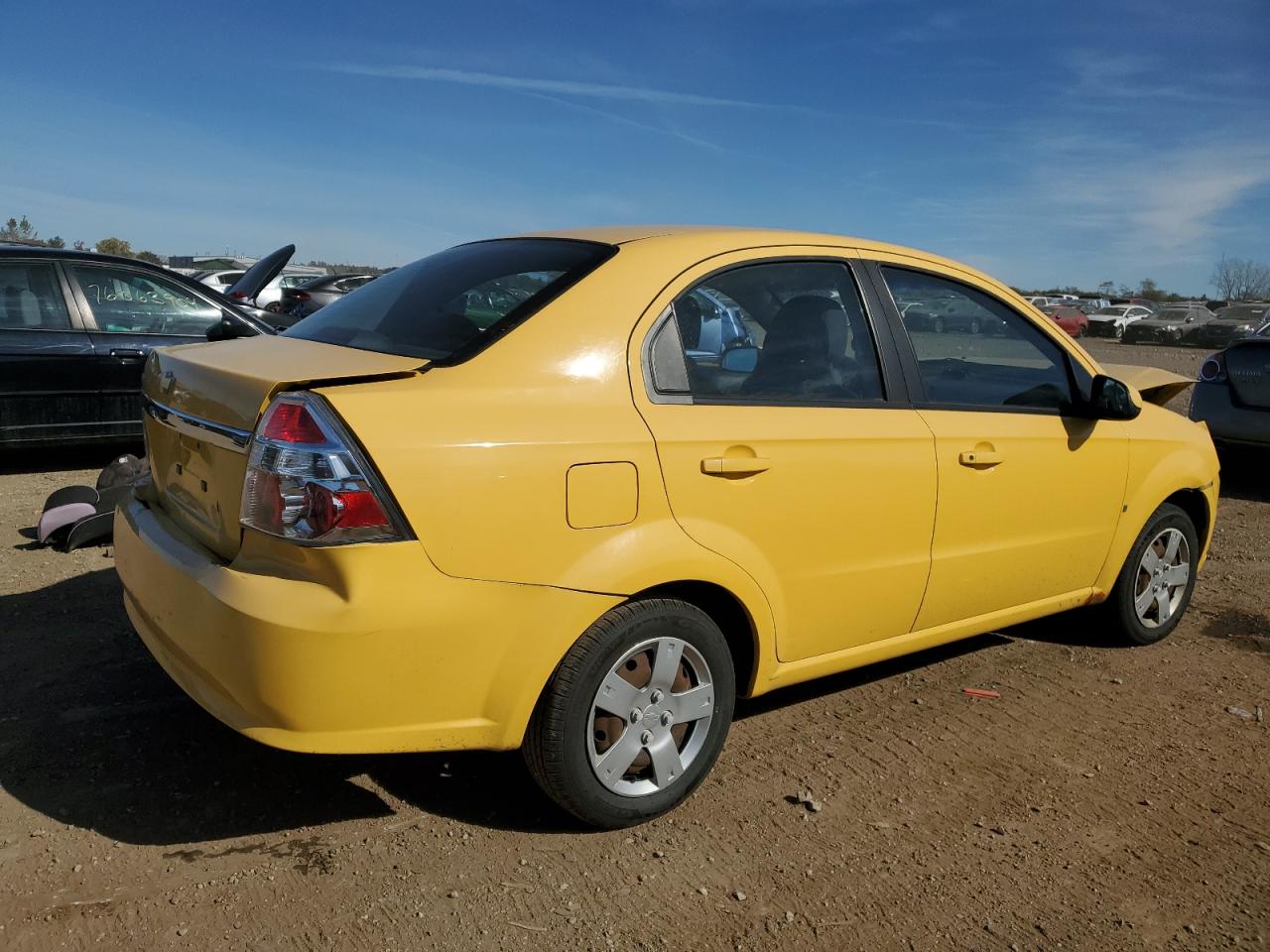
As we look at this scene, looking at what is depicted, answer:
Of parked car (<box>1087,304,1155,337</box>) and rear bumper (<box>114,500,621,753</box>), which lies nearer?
rear bumper (<box>114,500,621,753</box>)

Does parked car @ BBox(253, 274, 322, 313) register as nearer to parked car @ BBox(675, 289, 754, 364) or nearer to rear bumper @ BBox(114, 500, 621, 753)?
parked car @ BBox(675, 289, 754, 364)

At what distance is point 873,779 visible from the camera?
3.30 m

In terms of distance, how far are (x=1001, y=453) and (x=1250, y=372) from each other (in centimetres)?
573

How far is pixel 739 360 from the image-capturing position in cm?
313

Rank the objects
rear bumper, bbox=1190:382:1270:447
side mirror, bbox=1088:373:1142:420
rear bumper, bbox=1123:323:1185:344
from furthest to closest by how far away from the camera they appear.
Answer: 1. rear bumper, bbox=1123:323:1185:344
2. rear bumper, bbox=1190:382:1270:447
3. side mirror, bbox=1088:373:1142:420

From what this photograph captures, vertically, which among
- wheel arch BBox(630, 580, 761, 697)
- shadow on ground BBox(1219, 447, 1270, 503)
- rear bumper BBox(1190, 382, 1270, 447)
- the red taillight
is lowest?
shadow on ground BBox(1219, 447, 1270, 503)

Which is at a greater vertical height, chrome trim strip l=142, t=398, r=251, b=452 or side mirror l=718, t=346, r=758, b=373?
side mirror l=718, t=346, r=758, b=373

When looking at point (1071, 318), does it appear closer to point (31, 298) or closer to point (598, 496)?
point (31, 298)

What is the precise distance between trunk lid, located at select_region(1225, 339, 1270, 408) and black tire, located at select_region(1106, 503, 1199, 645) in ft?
13.5

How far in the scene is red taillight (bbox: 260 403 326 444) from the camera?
95.1 inches

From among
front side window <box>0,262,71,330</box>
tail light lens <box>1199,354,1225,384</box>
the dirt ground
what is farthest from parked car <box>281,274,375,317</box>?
the dirt ground

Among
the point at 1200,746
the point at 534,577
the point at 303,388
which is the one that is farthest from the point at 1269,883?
the point at 303,388

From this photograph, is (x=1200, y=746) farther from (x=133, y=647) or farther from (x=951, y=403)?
(x=133, y=647)

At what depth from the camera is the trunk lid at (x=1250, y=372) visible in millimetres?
7992
